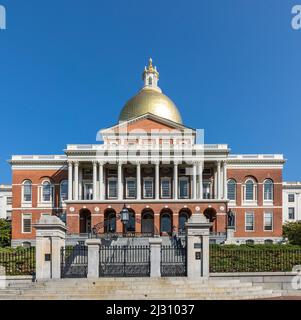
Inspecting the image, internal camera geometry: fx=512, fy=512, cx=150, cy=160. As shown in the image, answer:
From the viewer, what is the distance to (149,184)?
2537 inches

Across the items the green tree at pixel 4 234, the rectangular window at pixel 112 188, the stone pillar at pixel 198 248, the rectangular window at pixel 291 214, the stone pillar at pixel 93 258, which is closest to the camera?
the stone pillar at pixel 93 258

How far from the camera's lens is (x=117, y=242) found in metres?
47.5

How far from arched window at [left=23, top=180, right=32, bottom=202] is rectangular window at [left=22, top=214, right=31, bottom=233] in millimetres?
2078

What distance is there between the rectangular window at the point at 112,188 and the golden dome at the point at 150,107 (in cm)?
998

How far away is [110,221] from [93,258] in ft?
130

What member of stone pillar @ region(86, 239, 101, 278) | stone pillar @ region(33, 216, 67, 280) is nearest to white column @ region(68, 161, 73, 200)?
stone pillar @ region(33, 216, 67, 280)

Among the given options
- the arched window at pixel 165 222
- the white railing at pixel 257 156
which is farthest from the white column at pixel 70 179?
the white railing at pixel 257 156

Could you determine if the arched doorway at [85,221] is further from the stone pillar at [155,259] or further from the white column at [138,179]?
the stone pillar at [155,259]

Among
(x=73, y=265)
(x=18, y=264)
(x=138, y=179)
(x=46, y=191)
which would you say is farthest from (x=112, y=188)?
(x=73, y=265)

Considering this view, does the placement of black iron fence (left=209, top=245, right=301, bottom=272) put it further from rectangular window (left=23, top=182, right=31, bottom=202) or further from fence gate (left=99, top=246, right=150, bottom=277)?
rectangular window (left=23, top=182, right=31, bottom=202)

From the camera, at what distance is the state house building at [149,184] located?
201 feet

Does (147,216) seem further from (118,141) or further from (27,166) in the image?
(27,166)
